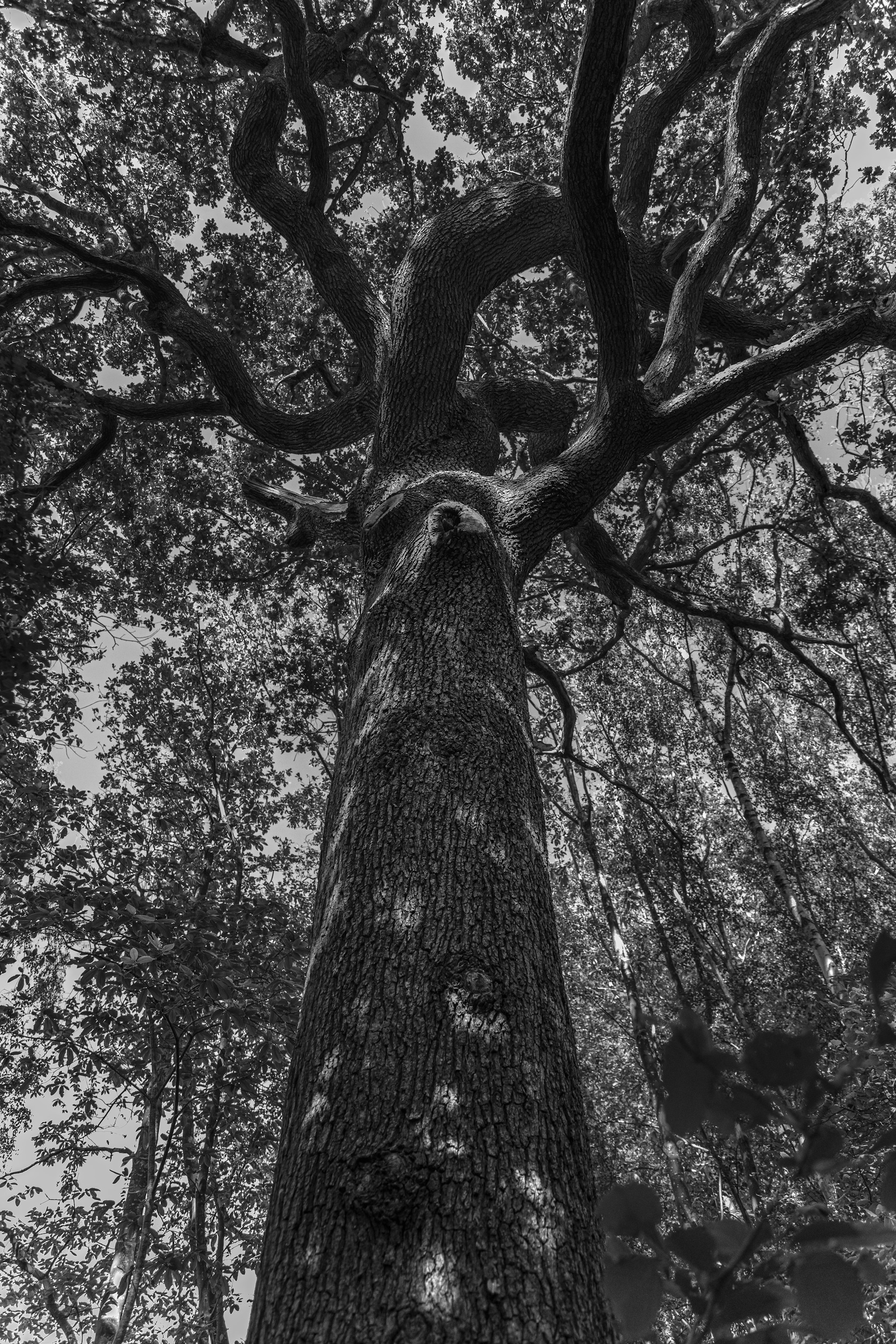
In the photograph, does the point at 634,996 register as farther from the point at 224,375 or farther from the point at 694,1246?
the point at 694,1246

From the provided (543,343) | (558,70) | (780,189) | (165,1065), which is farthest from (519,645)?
(558,70)

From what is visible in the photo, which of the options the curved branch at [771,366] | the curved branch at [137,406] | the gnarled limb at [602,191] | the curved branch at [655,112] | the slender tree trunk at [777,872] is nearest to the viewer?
the gnarled limb at [602,191]

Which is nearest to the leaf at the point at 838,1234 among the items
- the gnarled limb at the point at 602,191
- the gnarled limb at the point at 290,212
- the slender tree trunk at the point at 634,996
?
the gnarled limb at the point at 602,191

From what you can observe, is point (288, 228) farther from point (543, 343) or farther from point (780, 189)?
point (780, 189)

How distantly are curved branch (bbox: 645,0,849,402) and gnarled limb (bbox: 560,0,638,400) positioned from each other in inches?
27.9

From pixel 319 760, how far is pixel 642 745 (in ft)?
19.2

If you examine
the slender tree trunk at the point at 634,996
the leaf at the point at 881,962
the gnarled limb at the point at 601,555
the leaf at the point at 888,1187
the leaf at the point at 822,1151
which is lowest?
the leaf at the point at 888,1187

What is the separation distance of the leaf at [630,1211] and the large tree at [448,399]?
0.81 metres

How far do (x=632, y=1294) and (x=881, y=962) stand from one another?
303 millimetres

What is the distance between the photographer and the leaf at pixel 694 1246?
1.58 feet

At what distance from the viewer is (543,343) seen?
939cm

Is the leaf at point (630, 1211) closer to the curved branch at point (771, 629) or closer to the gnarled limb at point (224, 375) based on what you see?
the gnarled limb at point (224, 375)

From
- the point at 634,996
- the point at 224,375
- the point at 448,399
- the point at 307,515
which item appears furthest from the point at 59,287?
the point at 634,996

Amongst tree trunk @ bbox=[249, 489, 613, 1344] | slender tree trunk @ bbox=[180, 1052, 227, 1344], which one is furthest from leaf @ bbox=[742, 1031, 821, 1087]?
slender tree trunk @ bbox=[180, 1052, 227, 1344]
